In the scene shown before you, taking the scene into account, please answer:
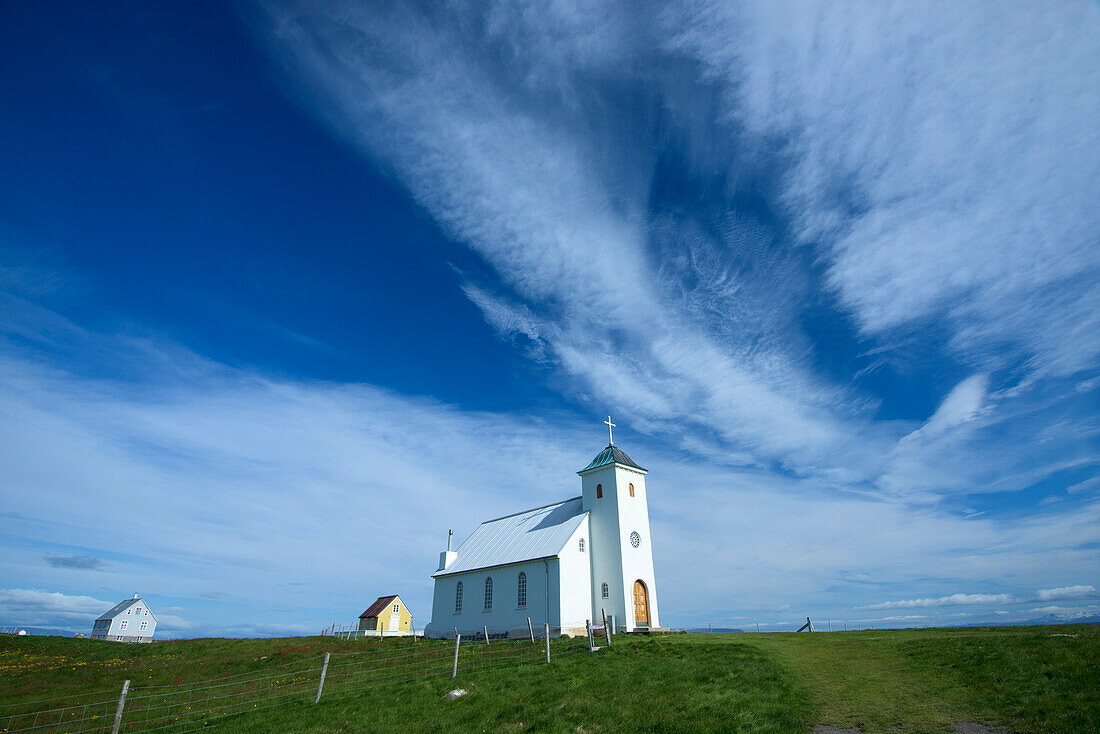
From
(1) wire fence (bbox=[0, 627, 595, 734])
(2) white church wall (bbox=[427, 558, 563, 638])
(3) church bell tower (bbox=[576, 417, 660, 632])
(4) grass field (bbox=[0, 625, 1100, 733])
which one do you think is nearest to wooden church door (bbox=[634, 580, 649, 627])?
(3) church bell tower (bbox=[576, 417, 660, 632])

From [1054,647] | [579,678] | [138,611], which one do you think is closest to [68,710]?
[579,678]

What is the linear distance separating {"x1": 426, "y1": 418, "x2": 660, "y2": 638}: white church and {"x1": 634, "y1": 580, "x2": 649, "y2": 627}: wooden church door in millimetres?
58

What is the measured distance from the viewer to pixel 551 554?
1371 inches

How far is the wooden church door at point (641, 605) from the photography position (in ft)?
113

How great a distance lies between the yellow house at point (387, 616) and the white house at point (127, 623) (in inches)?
1092

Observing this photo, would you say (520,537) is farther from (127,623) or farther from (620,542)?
(127,623)

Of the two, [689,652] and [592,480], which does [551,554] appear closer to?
[592,480]

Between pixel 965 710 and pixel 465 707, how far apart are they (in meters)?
12.6

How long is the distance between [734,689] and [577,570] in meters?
20.3

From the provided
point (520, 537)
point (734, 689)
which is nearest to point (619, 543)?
point (520, 537)

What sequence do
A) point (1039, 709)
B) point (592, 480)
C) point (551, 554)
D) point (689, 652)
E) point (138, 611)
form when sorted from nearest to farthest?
1. point (1039, 709)
2. point (689, 652)
3. point (551, 554)
4. point (592, 480)
5. point (138, 611)

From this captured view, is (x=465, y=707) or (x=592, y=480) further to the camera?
(x=592, y=480)

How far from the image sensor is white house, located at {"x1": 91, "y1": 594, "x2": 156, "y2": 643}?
63719 millimetres

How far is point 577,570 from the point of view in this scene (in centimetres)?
3509
